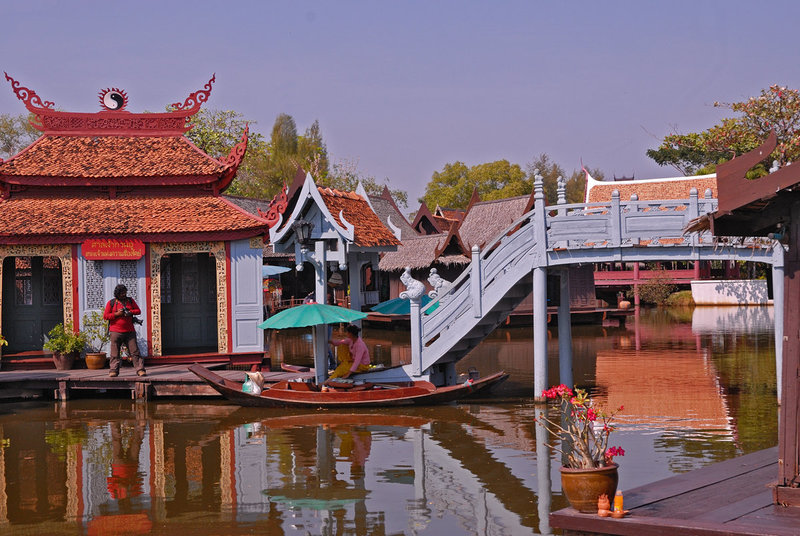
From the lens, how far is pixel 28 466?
1302 cm

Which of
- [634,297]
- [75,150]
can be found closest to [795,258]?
[75,150]

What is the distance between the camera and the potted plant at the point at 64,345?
784 inches

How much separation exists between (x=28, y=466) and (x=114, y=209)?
30.4ft

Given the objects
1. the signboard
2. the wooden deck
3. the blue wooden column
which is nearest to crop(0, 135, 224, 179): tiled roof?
the signboard

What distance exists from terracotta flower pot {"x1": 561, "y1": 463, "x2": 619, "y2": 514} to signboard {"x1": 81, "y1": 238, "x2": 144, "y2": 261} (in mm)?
14890

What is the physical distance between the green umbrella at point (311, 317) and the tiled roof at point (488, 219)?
76.6ft

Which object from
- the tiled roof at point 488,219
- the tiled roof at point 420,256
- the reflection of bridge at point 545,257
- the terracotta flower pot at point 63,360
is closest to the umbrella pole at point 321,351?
the reflection of bridge at point 545,257

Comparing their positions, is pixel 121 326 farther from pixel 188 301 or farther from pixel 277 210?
pixel 277 210

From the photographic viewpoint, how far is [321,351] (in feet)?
59.6

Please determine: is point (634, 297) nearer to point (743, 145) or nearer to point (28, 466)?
point (743, 145)

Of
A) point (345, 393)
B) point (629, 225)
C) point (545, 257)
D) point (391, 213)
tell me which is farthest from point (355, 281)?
point (391, 213)

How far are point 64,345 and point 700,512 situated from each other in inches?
629

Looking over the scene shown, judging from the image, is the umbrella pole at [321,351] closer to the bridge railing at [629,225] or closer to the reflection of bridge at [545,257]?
the reflection of bridge at [545,257]

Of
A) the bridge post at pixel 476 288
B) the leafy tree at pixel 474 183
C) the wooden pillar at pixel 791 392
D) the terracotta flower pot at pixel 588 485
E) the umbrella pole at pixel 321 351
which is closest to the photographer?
the wooden pillar at pixel 791 392
